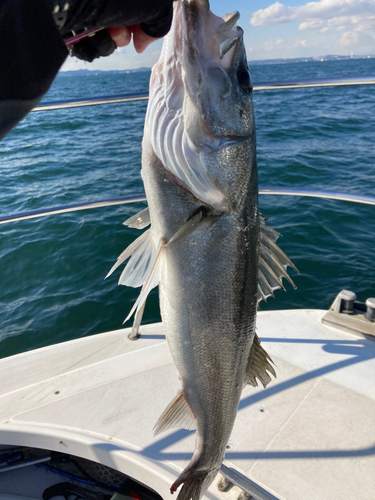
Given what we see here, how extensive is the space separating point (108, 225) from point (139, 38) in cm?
665

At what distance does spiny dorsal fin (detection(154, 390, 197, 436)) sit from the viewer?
1.55 meters

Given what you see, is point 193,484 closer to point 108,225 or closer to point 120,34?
point 120,34

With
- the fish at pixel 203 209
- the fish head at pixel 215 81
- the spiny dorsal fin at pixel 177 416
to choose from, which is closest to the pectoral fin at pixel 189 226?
the fish at pixel 203 209

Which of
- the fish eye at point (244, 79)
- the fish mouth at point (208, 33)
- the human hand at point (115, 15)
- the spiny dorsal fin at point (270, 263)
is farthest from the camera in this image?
the spiny dorsal fin at point (270, 263)

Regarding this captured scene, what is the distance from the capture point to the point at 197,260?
134 cm

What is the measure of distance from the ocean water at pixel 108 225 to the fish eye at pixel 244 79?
4.11 metres

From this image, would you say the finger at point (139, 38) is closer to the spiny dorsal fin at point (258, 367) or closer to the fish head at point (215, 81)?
the fish head at point (215, 81)

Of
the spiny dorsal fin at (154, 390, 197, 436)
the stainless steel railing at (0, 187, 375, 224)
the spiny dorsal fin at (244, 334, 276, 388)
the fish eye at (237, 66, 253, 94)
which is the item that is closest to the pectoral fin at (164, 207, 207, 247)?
the fish eye at (237, 66, 253, 94)

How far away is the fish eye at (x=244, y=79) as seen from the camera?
4.22 ft

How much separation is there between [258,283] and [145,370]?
5.02 feet

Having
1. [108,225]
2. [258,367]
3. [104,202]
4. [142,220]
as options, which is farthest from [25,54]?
[108,225]

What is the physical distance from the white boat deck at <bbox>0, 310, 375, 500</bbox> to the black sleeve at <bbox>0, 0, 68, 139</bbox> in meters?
1.96

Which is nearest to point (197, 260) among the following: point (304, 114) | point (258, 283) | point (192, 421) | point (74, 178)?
point (258, 283)

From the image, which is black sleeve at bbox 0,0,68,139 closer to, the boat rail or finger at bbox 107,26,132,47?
finger at bbox 107,26,132,47
